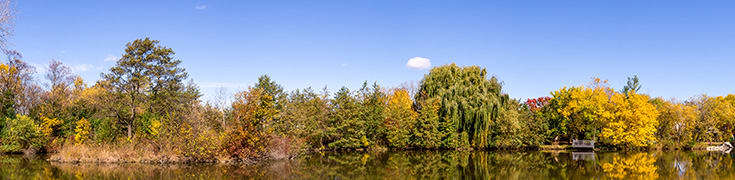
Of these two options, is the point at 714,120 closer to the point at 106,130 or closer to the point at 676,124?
the point at 676,124

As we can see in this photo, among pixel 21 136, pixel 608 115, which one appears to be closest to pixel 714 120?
pixel 608 115

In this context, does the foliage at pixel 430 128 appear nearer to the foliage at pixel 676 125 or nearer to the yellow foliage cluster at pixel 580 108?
the yellow foliage cluster at pixel 580 108

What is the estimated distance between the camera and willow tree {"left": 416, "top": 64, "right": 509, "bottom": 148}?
121ft

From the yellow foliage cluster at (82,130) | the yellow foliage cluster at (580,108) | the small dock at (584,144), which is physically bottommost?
the small dock at (584,144)

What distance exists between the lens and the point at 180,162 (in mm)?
24453

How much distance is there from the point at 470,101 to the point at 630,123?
12253 mm

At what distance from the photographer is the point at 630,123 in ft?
122

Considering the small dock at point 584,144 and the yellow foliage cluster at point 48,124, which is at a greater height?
the yellow foliage cluster at point 48,124

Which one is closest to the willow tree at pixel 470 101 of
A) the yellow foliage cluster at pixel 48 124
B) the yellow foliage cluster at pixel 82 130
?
the yellow foliage cluster at pixel 82 130

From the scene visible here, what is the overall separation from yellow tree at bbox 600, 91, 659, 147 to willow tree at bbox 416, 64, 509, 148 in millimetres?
8022

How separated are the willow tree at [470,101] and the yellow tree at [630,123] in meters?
8.02

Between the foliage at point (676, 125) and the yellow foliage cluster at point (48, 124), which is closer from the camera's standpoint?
the yellow foliage cluster at point (48, 124)

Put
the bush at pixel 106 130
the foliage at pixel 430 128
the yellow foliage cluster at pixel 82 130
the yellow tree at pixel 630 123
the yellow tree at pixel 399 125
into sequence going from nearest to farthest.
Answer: the yellow foliage cluster at pixel 82 130 < the bush at pixel 106 130 < the yellow tree at pixel 630 123 < the foliage at pixel 430 128 < the yellow tree at pixel 399 125

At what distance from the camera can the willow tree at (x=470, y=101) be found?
37000 millimetres
